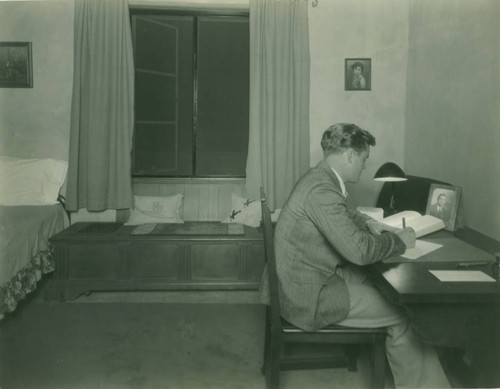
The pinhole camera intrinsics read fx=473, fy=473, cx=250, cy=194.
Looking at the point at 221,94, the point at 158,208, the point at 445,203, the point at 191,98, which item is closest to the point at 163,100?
the point at 191,98

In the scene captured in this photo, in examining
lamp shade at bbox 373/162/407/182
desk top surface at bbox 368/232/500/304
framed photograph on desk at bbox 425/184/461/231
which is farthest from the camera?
lamp shade at bbox 373/162/407/182

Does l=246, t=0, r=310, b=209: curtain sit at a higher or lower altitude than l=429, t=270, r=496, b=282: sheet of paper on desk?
higher

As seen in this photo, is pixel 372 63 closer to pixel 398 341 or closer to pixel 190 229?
pixel 190 229

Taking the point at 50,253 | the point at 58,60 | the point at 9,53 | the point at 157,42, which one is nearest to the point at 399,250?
the point at 50,253

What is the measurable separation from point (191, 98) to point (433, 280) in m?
7.31

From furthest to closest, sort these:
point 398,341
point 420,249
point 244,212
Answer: point 244,212, point 420,249, point 398,341

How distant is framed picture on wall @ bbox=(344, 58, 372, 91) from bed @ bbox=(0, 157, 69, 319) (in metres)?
2.54

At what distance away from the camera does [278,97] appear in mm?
3963

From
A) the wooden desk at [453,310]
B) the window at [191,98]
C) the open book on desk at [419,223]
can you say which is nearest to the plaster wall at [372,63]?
the open book on desk at [419,223]

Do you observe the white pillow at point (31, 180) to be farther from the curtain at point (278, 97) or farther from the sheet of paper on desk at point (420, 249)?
the sheet of paper on desk at point (420, 249)

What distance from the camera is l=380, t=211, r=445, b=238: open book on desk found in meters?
→ 2.16

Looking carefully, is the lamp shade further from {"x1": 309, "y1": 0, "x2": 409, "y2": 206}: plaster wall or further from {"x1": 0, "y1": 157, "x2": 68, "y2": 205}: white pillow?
{"x1": 0, "y1": 157, "x2": 68, "y2": 205}: white pillow

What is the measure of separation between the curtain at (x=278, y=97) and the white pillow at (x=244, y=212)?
9 centimetres

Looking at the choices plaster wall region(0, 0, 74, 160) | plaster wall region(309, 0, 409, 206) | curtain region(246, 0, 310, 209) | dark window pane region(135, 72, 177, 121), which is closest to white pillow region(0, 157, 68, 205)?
plaster wall region(0, 0, 74, 160)
